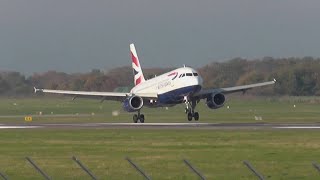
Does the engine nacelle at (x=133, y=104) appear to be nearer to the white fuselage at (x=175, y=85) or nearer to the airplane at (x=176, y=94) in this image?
the airplane at (x=176, y=94)

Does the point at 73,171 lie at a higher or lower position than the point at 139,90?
lower

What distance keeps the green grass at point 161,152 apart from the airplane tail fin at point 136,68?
26635 millimetres

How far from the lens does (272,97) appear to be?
444ft

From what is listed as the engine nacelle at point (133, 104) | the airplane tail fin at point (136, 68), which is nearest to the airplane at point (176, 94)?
the engine nacelle at point (133, 104)

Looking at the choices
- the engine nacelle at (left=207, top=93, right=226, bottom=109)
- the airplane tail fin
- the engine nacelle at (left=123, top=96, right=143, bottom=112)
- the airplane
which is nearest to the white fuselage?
the airplane

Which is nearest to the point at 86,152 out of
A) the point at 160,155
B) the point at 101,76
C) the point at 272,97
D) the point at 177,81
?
the point at 160,155

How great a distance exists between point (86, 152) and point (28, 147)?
14.9ft

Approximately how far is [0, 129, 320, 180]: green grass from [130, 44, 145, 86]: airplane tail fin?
26.6m

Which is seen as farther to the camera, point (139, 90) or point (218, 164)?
point (139, 90)

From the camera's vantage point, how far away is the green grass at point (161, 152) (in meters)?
32.1

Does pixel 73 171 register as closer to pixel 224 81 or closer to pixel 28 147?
pixel 28 147

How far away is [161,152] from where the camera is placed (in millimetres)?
40844

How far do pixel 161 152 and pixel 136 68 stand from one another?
46.2 metres

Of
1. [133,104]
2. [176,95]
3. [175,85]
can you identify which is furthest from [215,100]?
[133,104]
